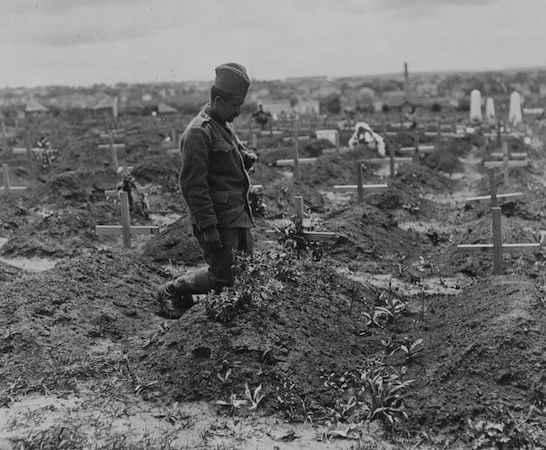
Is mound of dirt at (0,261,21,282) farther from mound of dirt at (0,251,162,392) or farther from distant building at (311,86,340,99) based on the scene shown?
distant building at (311,86,340,99)

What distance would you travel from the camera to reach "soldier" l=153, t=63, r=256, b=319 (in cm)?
564

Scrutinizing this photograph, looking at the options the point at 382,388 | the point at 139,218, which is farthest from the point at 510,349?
the point at 139,218

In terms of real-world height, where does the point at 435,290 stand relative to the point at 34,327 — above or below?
below

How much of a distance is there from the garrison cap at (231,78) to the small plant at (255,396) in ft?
7.60

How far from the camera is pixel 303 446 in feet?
14.6

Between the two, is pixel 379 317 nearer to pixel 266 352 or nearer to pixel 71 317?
pixel 266 352

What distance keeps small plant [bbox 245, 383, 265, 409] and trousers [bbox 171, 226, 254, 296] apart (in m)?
1.18

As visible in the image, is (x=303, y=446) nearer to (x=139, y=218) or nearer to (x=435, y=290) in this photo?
(x=435, y=290)

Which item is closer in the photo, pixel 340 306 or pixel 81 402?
pixel 81 402

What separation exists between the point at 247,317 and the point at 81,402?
136 centimetres

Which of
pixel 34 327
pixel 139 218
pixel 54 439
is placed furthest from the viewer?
pixel 139 218

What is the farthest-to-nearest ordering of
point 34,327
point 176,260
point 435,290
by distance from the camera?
1. point 176,260
2. point 435,290
3. point 34,327

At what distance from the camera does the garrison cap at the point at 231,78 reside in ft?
18.6

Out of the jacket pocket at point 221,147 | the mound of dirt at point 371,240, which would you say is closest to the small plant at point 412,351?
the jacket pocket at point 221,147
